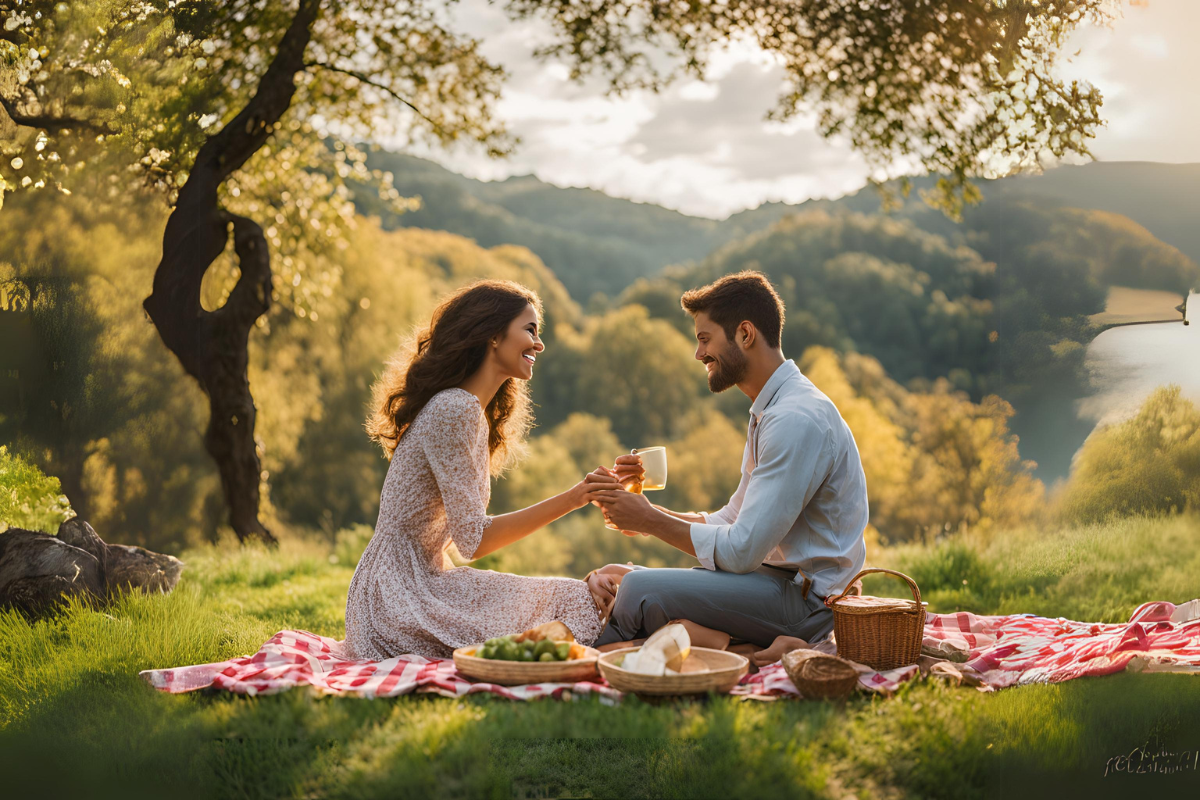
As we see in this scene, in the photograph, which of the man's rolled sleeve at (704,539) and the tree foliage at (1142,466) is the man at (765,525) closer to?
the man's rolled sleeve at (704,539)

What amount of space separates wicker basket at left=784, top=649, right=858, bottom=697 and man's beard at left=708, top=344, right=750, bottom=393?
129 cm

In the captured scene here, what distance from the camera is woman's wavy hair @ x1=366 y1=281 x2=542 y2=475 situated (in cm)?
392

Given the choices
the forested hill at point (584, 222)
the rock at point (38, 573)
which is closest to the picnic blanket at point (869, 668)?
the rock at point (38, 573)

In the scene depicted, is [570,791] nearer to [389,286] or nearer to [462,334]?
[462,334]

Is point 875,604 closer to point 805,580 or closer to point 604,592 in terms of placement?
point 805,580

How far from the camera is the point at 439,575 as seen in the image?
3939mm

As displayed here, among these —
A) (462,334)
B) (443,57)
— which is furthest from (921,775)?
(443,57)

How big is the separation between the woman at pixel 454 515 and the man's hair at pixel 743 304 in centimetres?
81

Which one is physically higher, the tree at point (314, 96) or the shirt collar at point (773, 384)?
the tree at point (314, 96)

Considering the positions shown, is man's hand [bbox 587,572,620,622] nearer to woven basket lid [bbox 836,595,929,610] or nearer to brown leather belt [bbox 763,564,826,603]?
brown leather belt [bbox 763,564,826,603]

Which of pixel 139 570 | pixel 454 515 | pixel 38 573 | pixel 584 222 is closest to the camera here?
pixel 454 515

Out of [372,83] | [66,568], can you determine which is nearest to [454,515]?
[66,568]

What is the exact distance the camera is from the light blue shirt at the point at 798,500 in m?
3.52

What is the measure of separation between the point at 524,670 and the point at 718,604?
2.78ft
